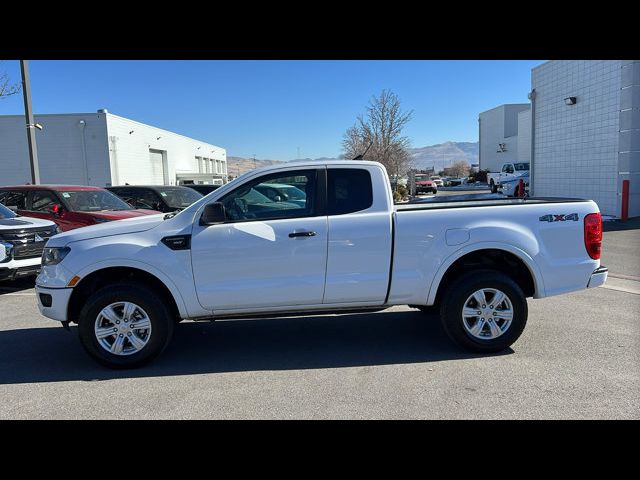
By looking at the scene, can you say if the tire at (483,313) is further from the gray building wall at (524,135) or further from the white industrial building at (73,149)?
the gray building wall at (524,135)

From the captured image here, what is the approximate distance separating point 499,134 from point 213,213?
205 feet

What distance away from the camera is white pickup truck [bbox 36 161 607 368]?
440 centimetres

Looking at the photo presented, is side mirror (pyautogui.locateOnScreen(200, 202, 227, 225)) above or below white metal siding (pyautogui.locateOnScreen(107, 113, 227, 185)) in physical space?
below

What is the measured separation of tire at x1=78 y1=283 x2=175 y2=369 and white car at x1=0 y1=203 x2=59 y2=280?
418 centimetres

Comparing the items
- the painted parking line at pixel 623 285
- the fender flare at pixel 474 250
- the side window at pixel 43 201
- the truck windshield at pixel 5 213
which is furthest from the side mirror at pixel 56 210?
the painted parking line at pixel 623 285

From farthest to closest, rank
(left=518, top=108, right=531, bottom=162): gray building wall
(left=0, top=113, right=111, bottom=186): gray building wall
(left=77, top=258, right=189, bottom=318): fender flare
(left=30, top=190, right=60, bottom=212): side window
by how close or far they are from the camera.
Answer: (left=518, top=108, right=531, bottom=162): gray building wall → (left=0, top=113, right=111, bottom=186): gray building wall → (left=30, top=190, right=60, bottom=212): side window → (left=77, top=258, right=189, bottom=318): fender flare

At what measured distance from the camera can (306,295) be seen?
14.8 feet

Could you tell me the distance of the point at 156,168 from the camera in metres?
40.2

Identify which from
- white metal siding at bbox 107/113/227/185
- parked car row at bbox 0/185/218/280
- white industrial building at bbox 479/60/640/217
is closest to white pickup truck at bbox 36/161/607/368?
parked car row at bbox 0/185/218/280

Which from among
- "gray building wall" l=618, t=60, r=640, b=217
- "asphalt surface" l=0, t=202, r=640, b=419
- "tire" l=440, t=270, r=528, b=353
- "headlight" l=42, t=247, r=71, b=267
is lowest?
"asphalt surface" l=0, t=202, r=640, b=419

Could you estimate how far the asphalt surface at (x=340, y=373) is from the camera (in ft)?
11.8

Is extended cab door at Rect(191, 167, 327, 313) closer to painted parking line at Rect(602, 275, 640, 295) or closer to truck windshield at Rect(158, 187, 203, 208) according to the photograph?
painted parking line at Rect(602, 275, 640, 295)

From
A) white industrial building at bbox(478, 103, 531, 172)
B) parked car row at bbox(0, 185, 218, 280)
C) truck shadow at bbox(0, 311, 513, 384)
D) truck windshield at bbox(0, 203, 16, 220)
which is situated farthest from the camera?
white industrial building at bbox(478, 103, 531, 172)
